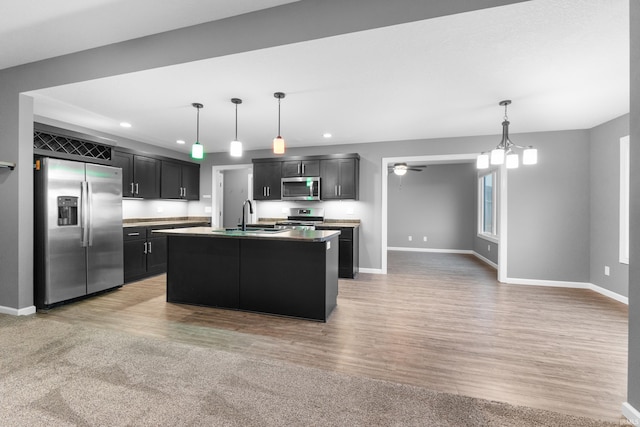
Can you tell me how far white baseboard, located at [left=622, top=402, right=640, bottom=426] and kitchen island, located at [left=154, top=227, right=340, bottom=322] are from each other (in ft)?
7.22

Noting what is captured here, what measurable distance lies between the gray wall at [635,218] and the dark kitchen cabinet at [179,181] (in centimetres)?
629

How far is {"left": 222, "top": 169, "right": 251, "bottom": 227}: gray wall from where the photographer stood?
8250 mm

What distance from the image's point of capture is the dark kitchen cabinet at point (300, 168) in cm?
560

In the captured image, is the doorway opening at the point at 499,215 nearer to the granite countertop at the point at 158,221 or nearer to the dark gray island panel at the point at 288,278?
the dark gray island panel at the point at 288,278

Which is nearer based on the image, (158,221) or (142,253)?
(142,253)

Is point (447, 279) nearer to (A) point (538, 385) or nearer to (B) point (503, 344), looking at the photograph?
(B) point (503, 344)

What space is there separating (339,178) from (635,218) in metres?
4.15

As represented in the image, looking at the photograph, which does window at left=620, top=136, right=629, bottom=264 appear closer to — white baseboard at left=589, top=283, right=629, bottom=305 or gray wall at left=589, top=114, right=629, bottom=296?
gray wall at left=589, top=114, right=629, bottom=296

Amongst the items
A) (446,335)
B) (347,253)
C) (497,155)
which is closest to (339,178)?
(347,253)

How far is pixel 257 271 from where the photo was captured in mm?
3332

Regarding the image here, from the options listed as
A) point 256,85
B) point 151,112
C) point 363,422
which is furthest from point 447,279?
point 151,112

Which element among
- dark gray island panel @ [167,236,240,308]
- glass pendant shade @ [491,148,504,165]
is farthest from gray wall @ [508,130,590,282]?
dark gray island panel @ [167,236,240,308]

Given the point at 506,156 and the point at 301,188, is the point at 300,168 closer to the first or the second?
the point at 301,188

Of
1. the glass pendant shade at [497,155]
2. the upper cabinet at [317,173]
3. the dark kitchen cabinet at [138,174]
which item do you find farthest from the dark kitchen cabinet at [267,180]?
the glass pendant shade at [497,155]
